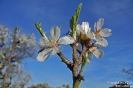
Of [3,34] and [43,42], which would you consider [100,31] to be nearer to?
[43,42]

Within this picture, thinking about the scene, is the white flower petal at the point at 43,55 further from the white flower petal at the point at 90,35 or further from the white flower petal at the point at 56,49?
the white flower petal at the point at 90,35

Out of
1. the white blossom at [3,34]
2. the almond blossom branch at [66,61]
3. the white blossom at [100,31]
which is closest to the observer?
the almond blossom branch at [66,61]

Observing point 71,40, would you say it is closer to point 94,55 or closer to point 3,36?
point 94,55

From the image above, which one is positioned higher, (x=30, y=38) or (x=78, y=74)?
(x=30, y=38)

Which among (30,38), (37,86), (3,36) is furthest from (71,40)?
(37,86)

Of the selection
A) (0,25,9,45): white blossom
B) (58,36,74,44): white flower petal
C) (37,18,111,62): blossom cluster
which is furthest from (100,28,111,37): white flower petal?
(0,25,9,45): white blossom

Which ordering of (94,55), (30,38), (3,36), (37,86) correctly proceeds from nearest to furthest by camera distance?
(94,55)
(3,36)
(30,38)
(37,86)

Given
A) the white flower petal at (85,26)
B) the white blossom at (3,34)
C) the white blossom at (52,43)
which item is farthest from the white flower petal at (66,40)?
the white blossom at (3,34)

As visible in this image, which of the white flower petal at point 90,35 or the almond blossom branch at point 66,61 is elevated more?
the white flower petal at point 90,35
